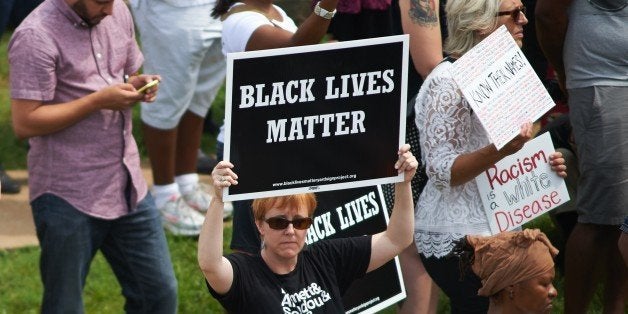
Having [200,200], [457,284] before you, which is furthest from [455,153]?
[200,200]

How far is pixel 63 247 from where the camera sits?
5.45 meters

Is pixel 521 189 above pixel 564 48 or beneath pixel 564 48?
beneath

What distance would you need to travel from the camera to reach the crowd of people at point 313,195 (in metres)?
4.70

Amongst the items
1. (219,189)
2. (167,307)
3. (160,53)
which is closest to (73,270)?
(167,307)

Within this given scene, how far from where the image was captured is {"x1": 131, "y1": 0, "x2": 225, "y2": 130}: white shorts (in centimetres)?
750

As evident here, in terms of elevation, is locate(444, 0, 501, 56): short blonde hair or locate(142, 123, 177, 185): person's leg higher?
locate(444, 0, 501, 56): short blonde hair

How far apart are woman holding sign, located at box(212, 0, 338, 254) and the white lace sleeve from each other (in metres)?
0.53

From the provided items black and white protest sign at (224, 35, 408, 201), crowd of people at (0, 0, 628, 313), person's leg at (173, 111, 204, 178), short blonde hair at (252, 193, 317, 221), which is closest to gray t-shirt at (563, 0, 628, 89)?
crowd of people at (0, 0, 628, 313)

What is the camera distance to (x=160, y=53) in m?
7.57

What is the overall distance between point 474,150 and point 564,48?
3.50 feet

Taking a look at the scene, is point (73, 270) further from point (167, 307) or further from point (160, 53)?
point (160, 53)

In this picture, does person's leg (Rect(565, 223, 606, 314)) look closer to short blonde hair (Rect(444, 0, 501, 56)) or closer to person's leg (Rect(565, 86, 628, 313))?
person's leg (Rect(565, 86, 628, 313))

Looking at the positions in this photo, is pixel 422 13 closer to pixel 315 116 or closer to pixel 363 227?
pixel 363 227

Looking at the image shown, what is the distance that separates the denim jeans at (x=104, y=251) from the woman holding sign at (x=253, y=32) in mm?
335
